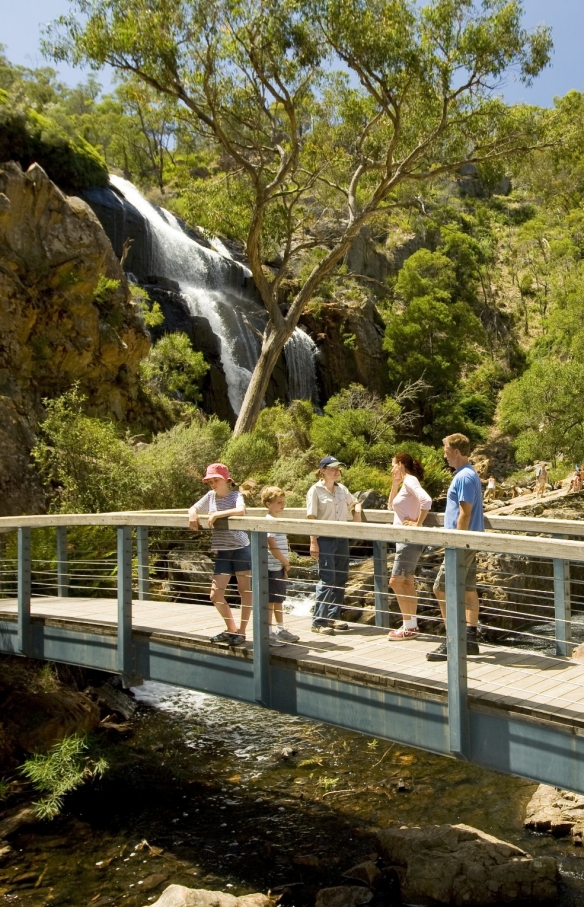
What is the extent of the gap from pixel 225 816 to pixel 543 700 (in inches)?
159

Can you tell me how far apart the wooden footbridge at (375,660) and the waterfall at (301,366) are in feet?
83.9

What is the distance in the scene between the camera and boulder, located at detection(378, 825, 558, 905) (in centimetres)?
623

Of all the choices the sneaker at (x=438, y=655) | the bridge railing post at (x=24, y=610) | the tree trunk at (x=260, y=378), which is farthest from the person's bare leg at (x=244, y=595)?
the tree trunk at (x=260, y=378)

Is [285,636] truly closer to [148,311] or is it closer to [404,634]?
[404,634]

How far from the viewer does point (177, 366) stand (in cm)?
2798

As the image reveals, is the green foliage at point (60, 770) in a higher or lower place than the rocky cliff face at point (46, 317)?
lower

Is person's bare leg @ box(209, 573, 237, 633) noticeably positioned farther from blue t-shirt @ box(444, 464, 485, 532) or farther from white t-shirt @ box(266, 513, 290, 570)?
blue t-shirt @ box(444, 464, 485, 532)

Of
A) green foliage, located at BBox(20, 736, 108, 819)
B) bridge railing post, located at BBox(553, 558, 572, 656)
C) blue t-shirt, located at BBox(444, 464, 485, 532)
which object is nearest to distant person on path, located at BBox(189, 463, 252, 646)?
blue t-shirt, located at BBox(444, 464, 485, 532)

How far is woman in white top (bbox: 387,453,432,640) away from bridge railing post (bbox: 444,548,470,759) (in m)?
1.14

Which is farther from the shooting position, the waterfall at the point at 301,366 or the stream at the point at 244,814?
the waterfall at the point at 301,366

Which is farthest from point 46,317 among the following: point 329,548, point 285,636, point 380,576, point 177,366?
point 285,636

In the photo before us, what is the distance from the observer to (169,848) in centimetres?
727

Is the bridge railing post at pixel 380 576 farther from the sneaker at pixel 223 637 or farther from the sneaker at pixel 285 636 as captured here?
the sneaker at pixel 223 637

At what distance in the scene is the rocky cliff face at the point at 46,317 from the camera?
16.5 meters
